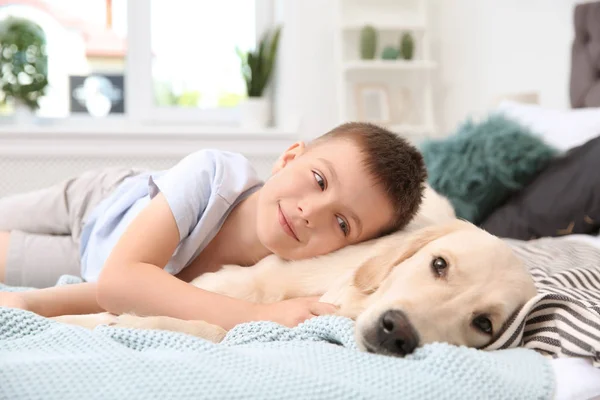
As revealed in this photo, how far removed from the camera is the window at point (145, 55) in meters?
4.44

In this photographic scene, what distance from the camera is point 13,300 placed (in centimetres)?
145

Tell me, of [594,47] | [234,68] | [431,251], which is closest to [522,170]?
[594,47]

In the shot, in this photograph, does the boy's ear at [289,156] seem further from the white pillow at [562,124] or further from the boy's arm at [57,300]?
the white pillow at [562,124]

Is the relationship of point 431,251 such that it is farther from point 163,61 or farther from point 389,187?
point 163,61

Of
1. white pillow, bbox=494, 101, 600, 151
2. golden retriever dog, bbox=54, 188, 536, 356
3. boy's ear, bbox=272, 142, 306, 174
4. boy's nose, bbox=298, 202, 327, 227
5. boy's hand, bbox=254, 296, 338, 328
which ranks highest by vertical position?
white pillow, bbox=494, 101, 600, 151

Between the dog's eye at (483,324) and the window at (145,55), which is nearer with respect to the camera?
the dog's eye at (483,324)

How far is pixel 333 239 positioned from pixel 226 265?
31 centimetres

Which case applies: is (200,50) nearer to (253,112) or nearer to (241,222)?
(253,112)

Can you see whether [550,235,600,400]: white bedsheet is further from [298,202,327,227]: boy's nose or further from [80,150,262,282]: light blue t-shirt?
[80,150,262,282]: light blue t-shirt

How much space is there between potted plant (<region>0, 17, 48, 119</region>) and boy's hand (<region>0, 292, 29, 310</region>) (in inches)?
118

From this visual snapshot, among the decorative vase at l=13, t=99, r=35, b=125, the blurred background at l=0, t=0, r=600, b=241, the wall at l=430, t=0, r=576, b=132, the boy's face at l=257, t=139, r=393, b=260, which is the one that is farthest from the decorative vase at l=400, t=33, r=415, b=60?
the boy's face at l=257, t=139, r=393, b=260

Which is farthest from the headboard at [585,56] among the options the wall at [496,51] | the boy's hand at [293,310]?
the boy's hand at [293,310]

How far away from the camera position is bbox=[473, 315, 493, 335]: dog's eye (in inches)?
46.8

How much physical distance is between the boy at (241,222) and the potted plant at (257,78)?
263 cm
